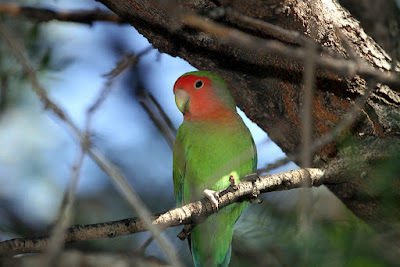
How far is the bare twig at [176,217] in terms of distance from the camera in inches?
60.5

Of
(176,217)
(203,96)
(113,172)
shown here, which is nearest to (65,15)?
(203,96)

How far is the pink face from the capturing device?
2.83 metres

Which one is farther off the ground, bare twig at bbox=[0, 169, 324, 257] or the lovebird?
the lovebird

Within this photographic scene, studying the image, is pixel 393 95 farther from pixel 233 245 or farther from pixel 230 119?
pixel 233 245

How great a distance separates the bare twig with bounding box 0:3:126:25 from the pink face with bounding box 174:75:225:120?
650 millimetres

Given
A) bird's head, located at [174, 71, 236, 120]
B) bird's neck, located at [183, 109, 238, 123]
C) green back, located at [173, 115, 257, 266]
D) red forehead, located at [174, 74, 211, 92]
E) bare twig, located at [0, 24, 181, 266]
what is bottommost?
bare twig, located at [0, 24, 181, 266]

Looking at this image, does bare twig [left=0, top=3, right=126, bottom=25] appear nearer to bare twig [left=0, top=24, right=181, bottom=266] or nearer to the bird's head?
the bird's head

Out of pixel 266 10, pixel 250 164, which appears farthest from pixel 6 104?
pixel 266 10

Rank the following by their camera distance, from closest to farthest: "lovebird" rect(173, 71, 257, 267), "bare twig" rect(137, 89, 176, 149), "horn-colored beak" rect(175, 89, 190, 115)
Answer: "bare twig" rect(137, 89, 176, 149)
"lovebird" rect(173, 71, 257, 267)
"horn-colored beak" rect(175, 89, 190, 115)

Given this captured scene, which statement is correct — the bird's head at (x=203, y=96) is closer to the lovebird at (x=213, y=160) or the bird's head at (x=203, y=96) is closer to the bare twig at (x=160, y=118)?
the lovebird at (x=213, y=160)

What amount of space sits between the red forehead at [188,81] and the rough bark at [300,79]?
0.71 feet

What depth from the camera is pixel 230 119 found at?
2.75 meters

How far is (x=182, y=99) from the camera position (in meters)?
2.93

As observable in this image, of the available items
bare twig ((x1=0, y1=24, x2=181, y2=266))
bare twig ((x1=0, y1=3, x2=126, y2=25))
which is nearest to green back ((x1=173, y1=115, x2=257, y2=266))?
bare twig ((x1=0, y1=3, x2=126, y2=25))
